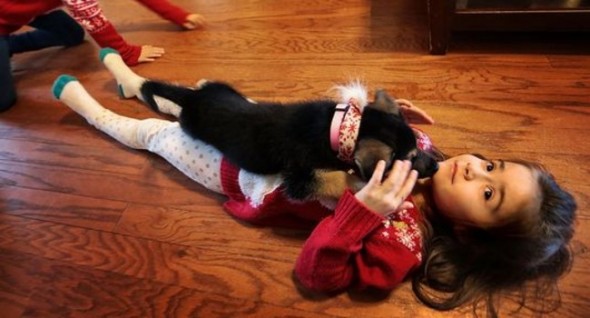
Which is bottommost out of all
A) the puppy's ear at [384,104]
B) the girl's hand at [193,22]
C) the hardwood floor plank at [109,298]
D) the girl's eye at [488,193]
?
the hardwood floor plank at [109,298]

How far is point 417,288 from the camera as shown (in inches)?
33.5

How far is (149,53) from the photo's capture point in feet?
4.92

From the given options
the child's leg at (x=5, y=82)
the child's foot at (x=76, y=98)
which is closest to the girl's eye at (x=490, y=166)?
the child's foot at (x=76, y=98)

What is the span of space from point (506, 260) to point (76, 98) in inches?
45.5

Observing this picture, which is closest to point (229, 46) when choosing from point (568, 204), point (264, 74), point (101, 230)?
point (264, 74)

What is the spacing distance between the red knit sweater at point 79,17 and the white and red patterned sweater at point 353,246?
87 cm

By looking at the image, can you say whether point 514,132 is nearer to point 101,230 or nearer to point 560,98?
point 560,98

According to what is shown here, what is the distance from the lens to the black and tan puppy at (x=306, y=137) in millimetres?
728

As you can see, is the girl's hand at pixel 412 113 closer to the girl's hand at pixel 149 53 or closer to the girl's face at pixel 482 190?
the girl's face at pixel 482 190

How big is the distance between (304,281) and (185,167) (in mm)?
416

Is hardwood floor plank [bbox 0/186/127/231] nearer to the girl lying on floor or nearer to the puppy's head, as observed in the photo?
the girl lying on floor

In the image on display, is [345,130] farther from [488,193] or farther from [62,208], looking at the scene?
[62,208]

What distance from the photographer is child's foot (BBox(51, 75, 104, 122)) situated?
121 centimetres

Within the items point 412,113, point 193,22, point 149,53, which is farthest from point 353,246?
point 193,22
